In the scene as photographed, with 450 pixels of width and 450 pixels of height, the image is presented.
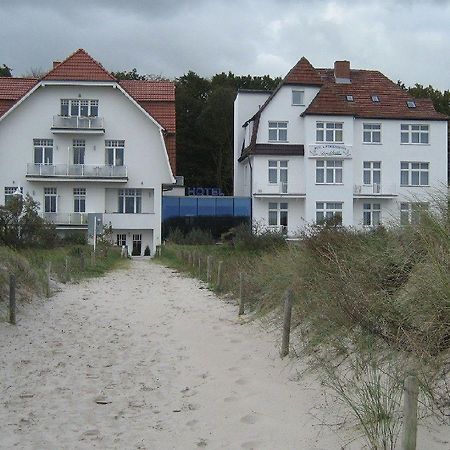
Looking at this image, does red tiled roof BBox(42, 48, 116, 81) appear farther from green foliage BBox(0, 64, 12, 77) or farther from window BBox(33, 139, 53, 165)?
green foliage BBox(0, 64, 12, 77)

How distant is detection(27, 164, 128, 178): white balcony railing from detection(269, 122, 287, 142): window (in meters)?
10.5

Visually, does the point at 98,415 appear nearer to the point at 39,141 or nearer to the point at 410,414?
the point at 410,414

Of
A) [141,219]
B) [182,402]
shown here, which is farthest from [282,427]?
[141,219]

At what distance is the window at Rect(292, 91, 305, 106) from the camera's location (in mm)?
46562

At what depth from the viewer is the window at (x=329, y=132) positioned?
150 feet

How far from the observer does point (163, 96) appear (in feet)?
161

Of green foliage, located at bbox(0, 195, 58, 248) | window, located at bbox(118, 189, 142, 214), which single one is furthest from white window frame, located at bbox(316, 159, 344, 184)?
green foliage, located at bbox(0, 195, 58, 248)

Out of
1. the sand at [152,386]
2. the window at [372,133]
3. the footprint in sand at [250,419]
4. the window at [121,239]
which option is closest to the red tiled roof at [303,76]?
the window at [372,133]

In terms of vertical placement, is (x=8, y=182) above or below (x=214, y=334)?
above

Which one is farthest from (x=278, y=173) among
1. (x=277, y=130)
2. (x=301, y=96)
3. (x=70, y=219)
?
(x=70, y=219)

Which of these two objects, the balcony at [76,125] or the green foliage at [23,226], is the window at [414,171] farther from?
the green foliage at [23,226]

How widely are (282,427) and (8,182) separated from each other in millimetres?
42014

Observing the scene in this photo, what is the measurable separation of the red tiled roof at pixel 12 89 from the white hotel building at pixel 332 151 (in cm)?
1642

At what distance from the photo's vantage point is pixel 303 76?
153ft
